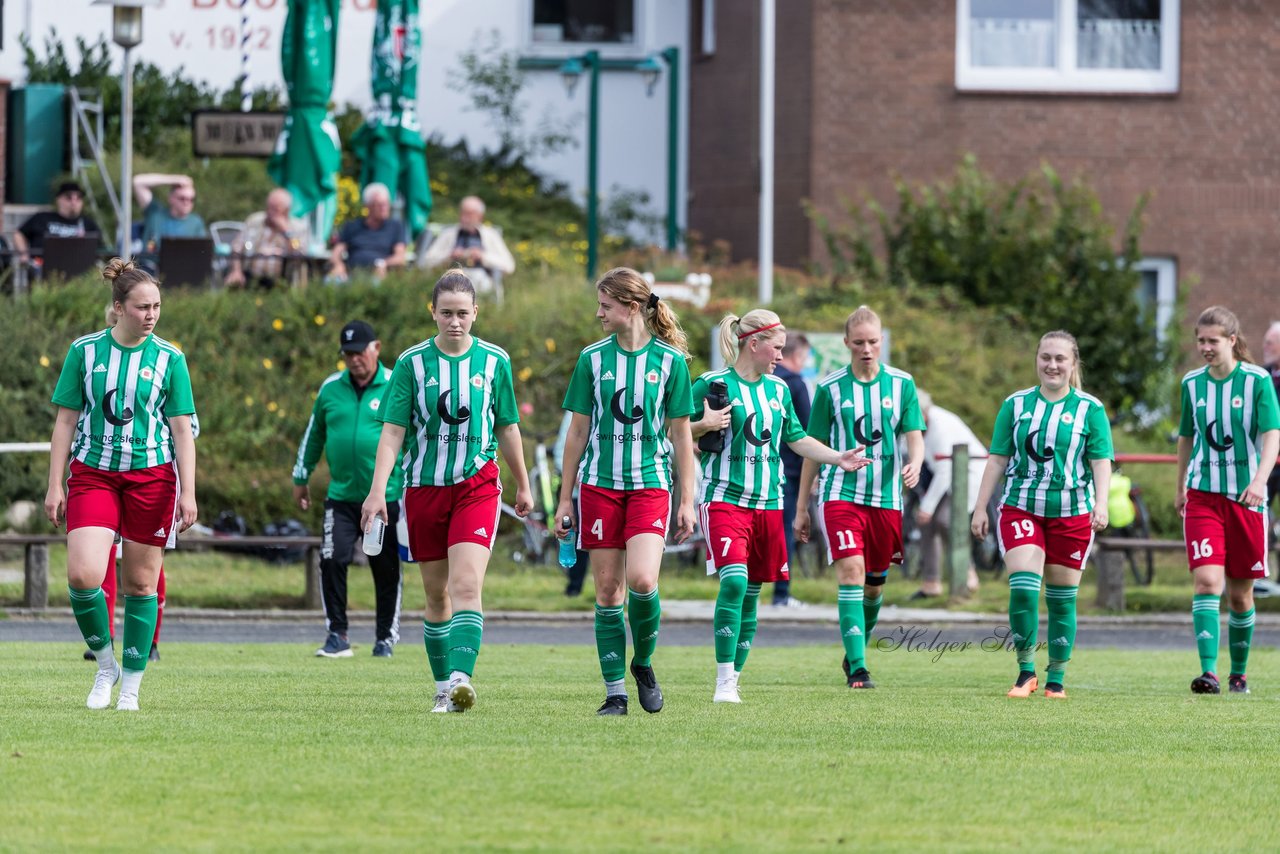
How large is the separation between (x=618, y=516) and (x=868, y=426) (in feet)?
8.47

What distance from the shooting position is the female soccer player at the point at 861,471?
11469 millimetres

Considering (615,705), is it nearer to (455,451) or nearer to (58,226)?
(455,451)

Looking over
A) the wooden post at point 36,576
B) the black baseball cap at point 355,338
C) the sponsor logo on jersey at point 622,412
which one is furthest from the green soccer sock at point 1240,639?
the wooden post at point 36,576

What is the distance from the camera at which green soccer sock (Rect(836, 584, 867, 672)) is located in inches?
448

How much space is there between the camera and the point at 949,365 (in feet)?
77.5

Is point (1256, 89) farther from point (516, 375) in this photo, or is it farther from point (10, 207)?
point (10, 207)

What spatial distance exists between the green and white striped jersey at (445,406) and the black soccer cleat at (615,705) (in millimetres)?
1177

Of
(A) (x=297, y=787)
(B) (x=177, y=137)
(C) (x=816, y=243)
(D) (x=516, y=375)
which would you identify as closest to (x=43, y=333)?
(D) (x=516, y=375)

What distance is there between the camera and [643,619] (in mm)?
9438

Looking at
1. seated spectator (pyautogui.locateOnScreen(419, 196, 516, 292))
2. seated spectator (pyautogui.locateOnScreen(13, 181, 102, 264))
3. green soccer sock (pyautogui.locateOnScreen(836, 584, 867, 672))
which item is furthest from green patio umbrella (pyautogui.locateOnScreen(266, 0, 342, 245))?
green soccer sock (pyautogui.locateOnScreen(836, 584, 867, 672))

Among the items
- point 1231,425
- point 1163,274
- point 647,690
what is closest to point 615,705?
point 647,690

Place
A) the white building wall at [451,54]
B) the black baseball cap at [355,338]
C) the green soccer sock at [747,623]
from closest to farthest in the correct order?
the green soccer sock at [747,623] < the black baseball cap at [355,338] < the white building wall at [451,54]

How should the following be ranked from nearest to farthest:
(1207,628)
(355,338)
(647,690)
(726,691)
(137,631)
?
(137,631) → (647,690) → (726,691) → (1207,628) → (355,338)

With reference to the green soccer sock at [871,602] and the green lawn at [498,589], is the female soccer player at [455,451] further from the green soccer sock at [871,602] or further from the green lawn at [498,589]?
the green lawn at [498,589]
